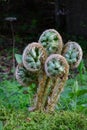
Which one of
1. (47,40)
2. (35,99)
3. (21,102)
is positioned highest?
(47,40)

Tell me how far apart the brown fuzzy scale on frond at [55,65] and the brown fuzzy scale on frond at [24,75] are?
141 mm

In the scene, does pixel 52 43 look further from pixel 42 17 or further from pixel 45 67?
pixel 42 17

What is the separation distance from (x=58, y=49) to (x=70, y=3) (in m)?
8.40

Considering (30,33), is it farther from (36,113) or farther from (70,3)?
(36,113)

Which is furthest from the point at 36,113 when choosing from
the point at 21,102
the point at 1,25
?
the point at 1,25

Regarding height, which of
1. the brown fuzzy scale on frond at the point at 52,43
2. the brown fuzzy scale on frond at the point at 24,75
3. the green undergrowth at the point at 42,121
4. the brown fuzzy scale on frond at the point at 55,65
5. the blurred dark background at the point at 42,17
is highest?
the brown fuzzy scale on frond at the point at 52,43

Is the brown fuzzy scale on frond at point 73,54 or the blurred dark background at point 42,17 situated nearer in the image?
the brown fuzzy scale on frond at point 73,54

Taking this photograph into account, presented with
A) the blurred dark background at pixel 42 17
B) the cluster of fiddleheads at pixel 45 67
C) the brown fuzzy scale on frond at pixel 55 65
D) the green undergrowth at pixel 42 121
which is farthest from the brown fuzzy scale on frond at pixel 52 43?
the blurred dark background at pixel 42 17

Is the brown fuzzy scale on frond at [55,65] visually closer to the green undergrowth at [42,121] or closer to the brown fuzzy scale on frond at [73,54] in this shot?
the brown fuzzy scale on frond at [73,54]

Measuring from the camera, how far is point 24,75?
2.18 metres

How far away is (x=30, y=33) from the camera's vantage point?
1049 centimetres

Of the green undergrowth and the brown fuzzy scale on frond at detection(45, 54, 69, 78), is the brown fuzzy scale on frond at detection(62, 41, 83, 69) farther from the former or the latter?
the green undergrowth

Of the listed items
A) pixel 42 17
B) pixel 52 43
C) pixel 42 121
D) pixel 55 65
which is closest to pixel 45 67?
pixel 55 65

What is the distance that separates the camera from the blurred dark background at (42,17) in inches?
404
